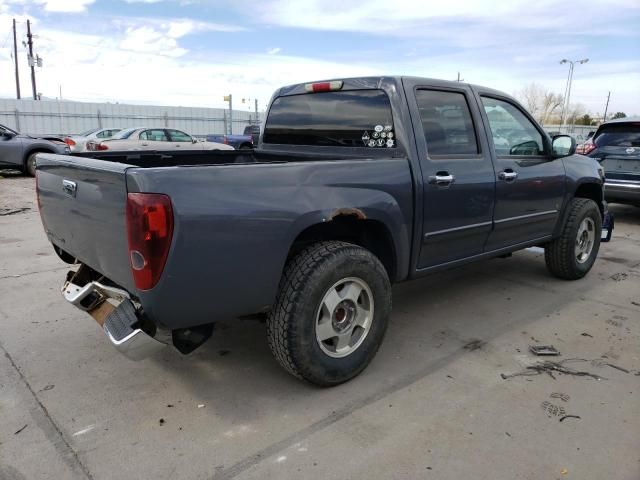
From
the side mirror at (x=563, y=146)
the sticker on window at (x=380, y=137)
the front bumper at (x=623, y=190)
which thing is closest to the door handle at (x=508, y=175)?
the side mirror at (x=563, y=146)

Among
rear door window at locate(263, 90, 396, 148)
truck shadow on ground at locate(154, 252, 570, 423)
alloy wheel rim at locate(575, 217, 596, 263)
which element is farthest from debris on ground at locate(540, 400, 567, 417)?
alloy wheel rim at locate(575, 217, 596, 263)

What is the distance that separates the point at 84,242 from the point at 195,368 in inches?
42.2

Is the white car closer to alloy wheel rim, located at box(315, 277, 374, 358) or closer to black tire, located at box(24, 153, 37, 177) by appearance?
black tire, located at box(24, 153, 37, 177)

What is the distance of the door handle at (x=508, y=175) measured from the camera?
398 cm

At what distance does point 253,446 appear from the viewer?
8.32 feet

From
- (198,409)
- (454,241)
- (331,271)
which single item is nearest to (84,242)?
(198,409)

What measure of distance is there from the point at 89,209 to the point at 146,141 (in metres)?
14.5

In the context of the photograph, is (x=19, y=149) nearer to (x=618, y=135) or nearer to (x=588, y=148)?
(x=588, y=148)

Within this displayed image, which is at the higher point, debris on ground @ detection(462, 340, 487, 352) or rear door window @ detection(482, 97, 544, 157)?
rear door window @ detection(482, 97, 544, 157)

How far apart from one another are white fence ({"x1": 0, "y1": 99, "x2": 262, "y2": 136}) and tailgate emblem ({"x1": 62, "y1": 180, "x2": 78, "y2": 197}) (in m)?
27.4

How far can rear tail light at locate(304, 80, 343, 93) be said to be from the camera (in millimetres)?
3774

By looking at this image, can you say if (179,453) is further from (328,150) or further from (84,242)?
(328,150)

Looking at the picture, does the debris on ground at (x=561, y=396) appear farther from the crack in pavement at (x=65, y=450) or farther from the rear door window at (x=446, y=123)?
the crack in pavement at (x=65, y=450)

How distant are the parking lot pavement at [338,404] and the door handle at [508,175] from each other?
3.78 feet
